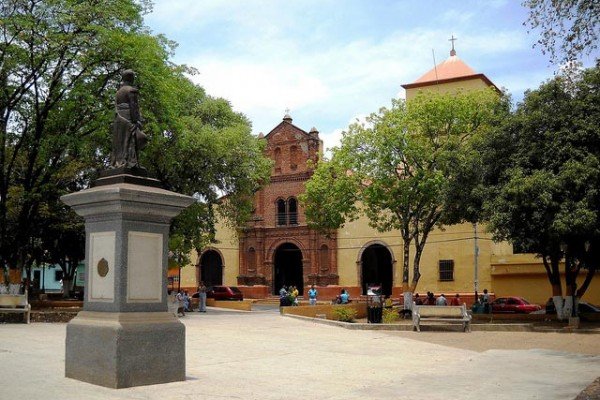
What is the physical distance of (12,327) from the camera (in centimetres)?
1695

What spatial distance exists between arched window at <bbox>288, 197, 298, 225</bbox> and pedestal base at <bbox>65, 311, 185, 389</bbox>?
3855 cm

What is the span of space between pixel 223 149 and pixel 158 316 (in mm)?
21640

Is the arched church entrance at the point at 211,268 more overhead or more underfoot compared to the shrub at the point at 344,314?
more overhead

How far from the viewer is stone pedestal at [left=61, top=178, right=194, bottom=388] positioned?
320 inches

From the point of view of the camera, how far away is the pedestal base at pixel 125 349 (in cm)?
802

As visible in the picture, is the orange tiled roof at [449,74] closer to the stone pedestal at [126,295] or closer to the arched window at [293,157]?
the arched window at [293,157]

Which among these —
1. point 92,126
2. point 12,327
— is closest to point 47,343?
point 12,327

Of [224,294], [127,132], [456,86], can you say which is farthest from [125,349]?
[456,86]

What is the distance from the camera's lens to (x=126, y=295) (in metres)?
8.38

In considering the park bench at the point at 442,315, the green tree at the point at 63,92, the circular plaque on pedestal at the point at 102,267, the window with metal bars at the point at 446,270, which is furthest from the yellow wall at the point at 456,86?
the circular plaque on pedestal at the point at 102,267

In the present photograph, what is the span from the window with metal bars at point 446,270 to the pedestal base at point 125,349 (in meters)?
32.6

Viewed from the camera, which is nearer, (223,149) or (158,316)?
(158,316)

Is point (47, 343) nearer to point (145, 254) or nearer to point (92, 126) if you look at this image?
point (145, 254)

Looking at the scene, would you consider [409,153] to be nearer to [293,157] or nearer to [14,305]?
[14,305]
